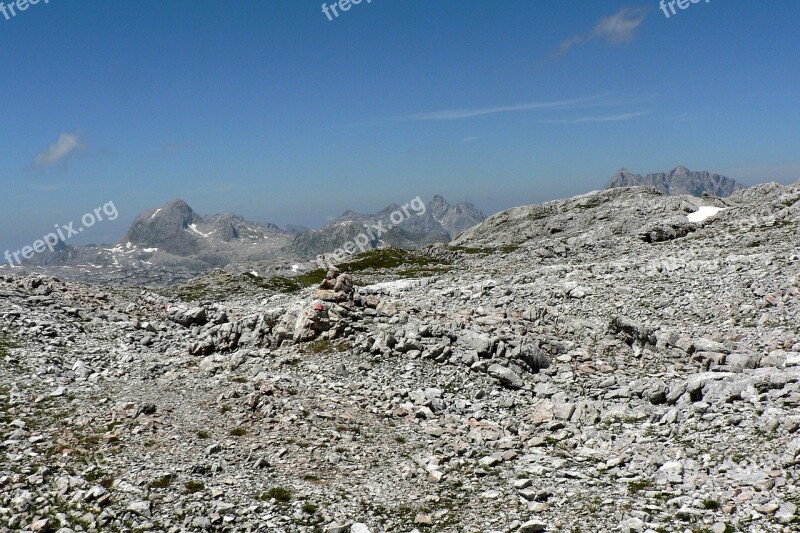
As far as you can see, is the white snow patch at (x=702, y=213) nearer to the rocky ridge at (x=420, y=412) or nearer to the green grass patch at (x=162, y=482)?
the rocky ridge at (x=420, y=412)

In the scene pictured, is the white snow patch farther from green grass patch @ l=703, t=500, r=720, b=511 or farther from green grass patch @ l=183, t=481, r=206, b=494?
green grass patch @ l=183, t=481, r=206, b=494

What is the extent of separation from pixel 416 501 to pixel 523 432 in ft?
20.7

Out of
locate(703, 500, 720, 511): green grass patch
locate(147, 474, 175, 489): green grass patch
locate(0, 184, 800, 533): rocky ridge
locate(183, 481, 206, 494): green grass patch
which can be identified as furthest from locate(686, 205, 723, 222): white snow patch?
locate(147, 474, 175, 489): green grass patch

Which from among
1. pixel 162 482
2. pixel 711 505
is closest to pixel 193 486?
pixel 162 482

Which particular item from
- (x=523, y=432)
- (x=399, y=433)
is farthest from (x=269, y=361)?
(x=523, y=432)

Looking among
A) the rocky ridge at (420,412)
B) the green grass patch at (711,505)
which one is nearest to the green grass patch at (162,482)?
the rocky ridge at (420,412)

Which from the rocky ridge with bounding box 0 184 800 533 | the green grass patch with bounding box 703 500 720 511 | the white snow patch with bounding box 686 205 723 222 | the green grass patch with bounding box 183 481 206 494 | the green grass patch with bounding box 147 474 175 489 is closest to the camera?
the green grass patch with bounding box 703 500 720 511

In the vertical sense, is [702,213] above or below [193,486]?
below

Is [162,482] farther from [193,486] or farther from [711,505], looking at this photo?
[711,505]

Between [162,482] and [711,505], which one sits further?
[162,482]

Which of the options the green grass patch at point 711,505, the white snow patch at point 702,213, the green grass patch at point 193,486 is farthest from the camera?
the white snow patch at point 702,213

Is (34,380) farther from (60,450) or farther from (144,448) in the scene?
(144,448)

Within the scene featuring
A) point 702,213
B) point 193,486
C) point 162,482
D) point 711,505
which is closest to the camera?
point 711,505

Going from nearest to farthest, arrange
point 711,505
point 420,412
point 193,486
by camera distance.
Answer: point 711,505
point 193,486
point 420,412
